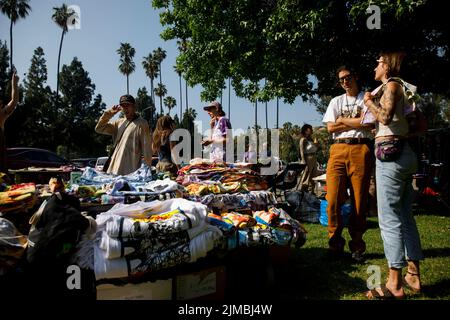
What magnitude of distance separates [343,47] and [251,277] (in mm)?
6179

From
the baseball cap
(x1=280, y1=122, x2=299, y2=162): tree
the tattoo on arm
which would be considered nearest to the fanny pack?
the tattoo on arm

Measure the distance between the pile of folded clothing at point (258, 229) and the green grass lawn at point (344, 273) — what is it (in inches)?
15.7

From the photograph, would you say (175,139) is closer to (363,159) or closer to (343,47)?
(363,159)

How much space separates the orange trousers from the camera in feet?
12.3

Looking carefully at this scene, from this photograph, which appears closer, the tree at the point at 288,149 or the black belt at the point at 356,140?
the black belt at the point at 356,140

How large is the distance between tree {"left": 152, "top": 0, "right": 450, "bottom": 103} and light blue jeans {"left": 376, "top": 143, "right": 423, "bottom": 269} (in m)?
4.08

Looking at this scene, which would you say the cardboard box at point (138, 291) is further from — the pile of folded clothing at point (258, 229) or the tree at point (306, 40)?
the tree at point (306, 40)

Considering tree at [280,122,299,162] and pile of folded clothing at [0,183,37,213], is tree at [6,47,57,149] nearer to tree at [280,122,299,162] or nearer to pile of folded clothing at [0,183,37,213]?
tree at [280,122,299,162]

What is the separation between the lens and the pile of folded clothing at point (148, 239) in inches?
85.7

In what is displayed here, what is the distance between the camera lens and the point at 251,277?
109 inches

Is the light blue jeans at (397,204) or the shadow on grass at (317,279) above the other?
the light blue jeans at (397,204)

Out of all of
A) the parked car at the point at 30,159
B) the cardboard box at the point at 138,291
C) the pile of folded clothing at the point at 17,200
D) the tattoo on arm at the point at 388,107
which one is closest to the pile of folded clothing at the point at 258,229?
the cardboard box at the point at 138,291

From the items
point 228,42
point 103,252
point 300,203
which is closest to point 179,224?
point 103,252

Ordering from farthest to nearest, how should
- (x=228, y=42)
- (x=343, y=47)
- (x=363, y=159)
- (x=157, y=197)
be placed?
1. (x=228, y=42)
2. (x=343, y=47)
3. (x=363, y=159)
4. (x=157, y=197)
